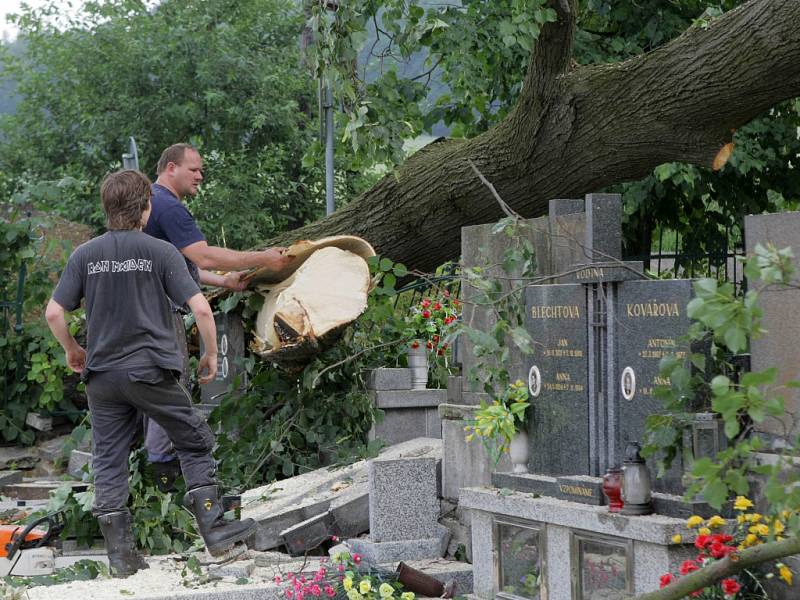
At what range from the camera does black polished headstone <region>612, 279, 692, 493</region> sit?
445cm

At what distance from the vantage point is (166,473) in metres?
6.55

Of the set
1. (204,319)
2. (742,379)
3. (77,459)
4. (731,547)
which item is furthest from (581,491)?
(77,459)

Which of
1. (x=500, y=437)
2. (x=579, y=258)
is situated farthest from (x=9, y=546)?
(x=579, y=258)

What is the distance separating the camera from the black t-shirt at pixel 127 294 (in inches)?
212

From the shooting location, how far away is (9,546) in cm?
624

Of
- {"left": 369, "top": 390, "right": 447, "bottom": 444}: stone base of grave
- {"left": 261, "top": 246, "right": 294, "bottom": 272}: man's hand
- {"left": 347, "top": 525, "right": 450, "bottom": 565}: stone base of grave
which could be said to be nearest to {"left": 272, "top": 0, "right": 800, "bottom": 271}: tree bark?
{"left": 261, "top": 246, "right": 294, "bottom": 272}: man's hand

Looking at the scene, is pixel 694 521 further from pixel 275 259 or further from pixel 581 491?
pixel 275 259

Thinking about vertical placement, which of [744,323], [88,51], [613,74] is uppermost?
[88,51]

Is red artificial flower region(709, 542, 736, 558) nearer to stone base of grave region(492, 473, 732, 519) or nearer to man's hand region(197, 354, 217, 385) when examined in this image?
stone base of grave region(492, 473, 732, 519)

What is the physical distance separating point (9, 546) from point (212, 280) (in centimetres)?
191

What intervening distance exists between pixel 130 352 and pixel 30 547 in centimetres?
171

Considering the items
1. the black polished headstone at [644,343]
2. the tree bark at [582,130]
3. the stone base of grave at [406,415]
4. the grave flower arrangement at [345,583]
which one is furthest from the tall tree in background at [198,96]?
the black polished headstone at [644,343]

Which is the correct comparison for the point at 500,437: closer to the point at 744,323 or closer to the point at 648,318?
the point at 648,318

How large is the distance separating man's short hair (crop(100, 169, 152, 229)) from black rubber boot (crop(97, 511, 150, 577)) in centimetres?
141
